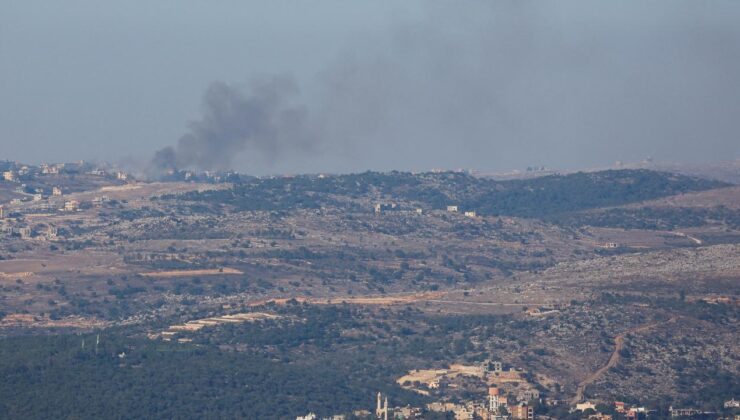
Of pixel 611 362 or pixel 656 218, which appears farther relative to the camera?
pixel 656 218

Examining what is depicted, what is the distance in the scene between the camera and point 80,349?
96.0 m

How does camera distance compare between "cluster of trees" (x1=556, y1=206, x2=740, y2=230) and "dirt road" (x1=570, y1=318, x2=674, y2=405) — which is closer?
"dirt road" (x1=570, y1=318, x2=674, y2=405)

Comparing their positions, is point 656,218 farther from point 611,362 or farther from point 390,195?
point 611,362

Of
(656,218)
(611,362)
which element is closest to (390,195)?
(656,218)

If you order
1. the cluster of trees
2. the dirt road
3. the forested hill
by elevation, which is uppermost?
the forested hill

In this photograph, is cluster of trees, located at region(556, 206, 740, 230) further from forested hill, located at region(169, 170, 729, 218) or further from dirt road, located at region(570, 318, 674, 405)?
dirt road, located at region(570, 318, 674, 405)

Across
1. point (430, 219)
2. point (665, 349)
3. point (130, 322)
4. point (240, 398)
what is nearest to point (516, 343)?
point (665, 349)

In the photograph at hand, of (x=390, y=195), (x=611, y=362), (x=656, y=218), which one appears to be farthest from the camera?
(x=390, y=195)

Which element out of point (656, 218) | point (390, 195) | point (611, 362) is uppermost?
point (390, 195)

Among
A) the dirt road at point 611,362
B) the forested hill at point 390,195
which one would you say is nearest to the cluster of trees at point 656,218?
the forested hill at point 390,195

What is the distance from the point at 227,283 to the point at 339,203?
144ft

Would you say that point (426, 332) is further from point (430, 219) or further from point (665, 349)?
point (430, 219)

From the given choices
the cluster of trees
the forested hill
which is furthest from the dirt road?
the forested hill

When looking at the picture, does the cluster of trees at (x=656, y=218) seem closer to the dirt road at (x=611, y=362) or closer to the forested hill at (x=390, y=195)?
the forested hill at (x=390, y=195)
